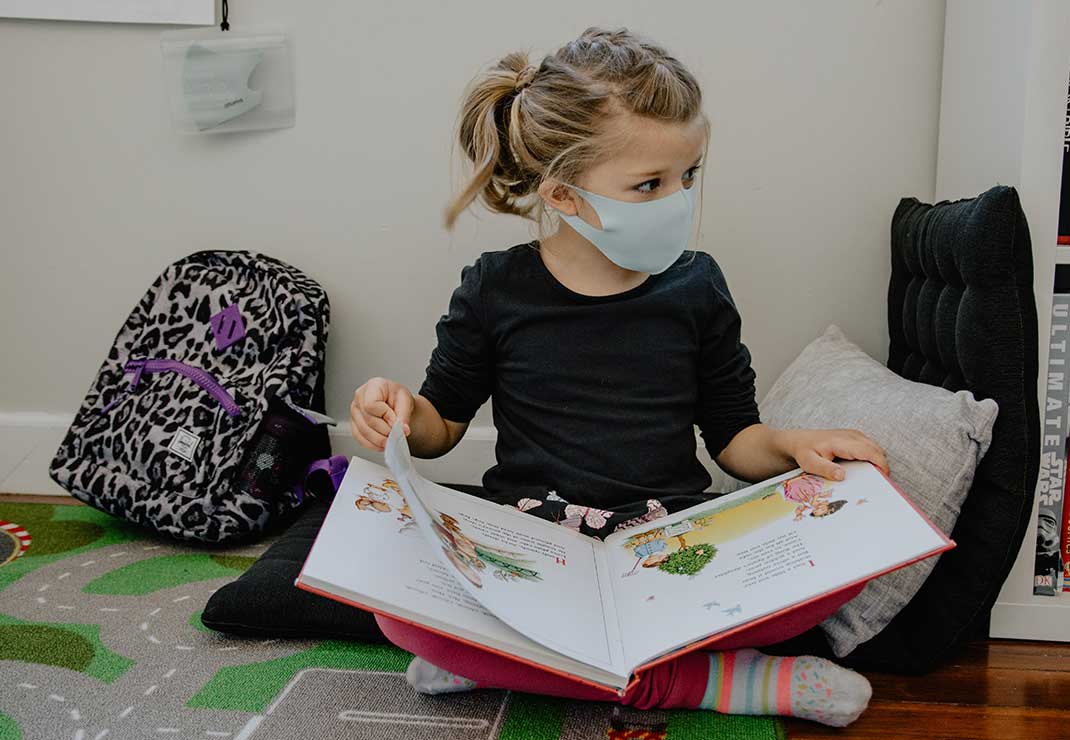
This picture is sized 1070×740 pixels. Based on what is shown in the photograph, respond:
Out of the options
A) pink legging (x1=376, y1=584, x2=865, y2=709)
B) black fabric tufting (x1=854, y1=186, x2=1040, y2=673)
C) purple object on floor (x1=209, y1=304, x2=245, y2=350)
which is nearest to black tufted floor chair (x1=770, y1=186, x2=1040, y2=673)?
black fabric tufting (x1=854, y1=186, x2=1040, y2=673)

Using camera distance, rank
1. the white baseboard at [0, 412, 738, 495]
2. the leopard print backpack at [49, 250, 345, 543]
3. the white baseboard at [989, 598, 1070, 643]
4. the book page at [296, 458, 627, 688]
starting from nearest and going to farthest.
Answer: the book page at [296, 458, 627, 688] → the white baseboard at [989, 598, 1070, 643] → the leopard print backpack at [49, 250, 345, 543] → the white baseboard at [0, 412, 738, 495]

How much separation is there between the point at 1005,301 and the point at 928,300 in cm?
20

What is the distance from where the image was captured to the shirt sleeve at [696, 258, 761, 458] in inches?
44.5

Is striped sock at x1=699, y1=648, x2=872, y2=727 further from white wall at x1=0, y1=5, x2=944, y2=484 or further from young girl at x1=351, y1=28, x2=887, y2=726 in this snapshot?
white wall at x1=0, y1=5, x2=944, y2=484

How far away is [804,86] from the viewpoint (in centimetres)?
146

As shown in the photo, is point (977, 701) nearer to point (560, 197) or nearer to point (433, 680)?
point (433, 680)

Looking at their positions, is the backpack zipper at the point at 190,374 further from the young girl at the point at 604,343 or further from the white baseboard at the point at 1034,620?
the white baseboard at the point at 1034,620

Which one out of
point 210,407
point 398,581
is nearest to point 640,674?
point 398,581

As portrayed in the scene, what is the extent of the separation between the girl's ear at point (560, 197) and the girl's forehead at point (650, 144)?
0.21ft

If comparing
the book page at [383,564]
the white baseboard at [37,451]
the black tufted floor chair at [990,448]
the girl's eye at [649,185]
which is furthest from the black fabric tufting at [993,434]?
the white baseboard at [37,451]

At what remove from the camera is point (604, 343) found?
1107 millimetres

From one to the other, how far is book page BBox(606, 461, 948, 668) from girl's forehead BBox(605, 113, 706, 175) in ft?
1.09

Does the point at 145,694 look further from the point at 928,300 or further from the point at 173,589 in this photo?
the point at 928,300

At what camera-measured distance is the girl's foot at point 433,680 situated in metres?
0.96
